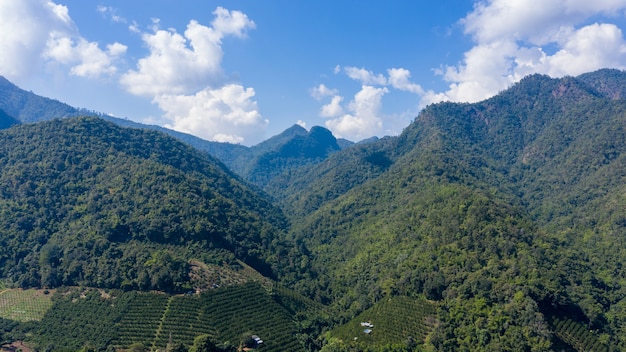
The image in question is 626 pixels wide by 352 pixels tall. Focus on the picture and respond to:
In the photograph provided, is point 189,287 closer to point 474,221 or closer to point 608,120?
point 474,221

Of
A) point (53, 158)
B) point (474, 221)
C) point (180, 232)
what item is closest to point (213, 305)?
point (180, 232)

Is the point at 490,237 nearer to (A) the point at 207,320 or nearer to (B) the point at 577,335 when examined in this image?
(B) the point at 577,335

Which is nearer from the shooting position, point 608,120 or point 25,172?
point 25,172

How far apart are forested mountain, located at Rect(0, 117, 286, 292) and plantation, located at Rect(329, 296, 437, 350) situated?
32313mm

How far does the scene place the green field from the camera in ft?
240

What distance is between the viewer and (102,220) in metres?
94.0

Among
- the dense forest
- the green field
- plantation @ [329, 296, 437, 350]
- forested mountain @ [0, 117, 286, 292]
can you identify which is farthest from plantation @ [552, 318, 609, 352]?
the green field

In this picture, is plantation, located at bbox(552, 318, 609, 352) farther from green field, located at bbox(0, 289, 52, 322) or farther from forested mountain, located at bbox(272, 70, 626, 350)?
green field, located at bbox(0, 289, 52, 322)

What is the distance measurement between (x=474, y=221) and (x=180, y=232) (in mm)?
67155

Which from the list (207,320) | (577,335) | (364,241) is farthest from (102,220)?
(577,335)

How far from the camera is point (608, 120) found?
172750 millimetres

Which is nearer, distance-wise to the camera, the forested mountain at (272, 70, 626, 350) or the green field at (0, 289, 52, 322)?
the forested mountain at (272, 70, 626, 350)

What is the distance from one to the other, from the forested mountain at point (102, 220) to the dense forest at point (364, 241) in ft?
1.30

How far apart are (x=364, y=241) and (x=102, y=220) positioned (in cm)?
6903
